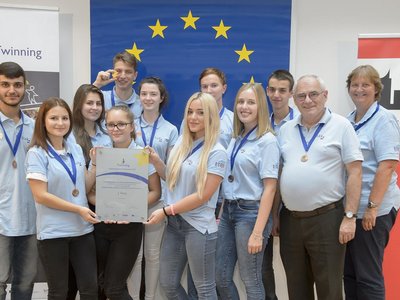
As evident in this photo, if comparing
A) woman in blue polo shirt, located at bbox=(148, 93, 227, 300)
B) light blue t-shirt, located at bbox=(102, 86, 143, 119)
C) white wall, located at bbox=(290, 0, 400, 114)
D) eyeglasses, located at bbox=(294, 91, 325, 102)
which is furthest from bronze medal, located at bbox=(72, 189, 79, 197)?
white wall, located at bbox=(290, 0, 400, 114)

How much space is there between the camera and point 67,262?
2.52 meters

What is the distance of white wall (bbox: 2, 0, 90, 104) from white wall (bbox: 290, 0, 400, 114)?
2009 millimetres

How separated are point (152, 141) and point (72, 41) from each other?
1.46 meters

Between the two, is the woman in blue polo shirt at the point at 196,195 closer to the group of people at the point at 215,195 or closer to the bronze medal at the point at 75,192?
the group of people at the point at 215,195

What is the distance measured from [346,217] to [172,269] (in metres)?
1.16

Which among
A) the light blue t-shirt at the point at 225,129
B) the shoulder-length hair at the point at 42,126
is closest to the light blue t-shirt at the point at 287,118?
the light blue t-shirt at the point at 225,129

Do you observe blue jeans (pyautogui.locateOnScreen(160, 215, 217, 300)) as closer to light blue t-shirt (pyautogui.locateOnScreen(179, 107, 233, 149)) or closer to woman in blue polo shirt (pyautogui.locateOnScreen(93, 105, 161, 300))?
woman in blue polo shirt (pyautogui.locateOnScreen(93, 105, 161, 300))

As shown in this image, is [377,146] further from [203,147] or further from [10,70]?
[10,70]

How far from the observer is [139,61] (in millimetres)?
3848

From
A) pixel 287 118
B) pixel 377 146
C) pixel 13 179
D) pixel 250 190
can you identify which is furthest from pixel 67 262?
pixel 377 146

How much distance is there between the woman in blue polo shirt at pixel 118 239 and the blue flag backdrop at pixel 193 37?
1308mm

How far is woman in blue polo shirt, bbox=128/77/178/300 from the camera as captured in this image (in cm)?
320

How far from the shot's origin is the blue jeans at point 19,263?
2738mm

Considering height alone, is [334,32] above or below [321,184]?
above
